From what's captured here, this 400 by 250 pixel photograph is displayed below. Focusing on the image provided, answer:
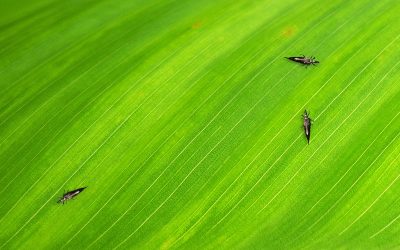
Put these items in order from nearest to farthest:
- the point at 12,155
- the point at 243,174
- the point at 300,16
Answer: the point at 243,174
the point at 12,155
the point at 300,16

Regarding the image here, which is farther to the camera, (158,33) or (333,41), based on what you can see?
(158,33)

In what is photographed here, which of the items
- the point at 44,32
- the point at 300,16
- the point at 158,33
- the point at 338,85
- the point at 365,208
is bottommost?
the point at 365,208

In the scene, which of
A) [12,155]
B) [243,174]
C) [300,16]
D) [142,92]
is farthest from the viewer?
[300,16]

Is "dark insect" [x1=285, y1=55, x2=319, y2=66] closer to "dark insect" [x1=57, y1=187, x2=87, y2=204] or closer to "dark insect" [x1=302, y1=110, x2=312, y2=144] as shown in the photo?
"dark insect" [x1=302, y1=110, x2=312, y2=144]

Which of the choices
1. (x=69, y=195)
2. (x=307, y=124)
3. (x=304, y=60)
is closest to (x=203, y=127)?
(x=307, y=124)

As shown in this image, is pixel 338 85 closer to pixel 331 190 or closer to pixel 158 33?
pixel 331 190

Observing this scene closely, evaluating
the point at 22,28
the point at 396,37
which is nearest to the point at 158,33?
the point at 22,28

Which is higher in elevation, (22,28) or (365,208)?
(22,28)
